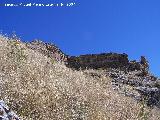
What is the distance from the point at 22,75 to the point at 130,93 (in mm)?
8915

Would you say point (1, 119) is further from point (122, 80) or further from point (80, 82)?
point (122, 80)

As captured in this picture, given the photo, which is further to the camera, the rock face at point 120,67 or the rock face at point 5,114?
the rock face at point 120,67

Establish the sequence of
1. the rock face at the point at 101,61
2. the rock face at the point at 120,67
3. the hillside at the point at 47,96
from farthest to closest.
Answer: the rock face at the point at 101,61, the rock face at the point at 120,67, the hillside at the point at 47,96

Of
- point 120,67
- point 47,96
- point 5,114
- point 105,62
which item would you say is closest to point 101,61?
point 105,62

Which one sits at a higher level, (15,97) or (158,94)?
(158,94)

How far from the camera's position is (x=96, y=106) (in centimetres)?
1013

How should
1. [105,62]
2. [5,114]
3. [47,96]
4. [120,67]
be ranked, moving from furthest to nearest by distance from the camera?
[105,62], [120,67], [47,96], [5,114]

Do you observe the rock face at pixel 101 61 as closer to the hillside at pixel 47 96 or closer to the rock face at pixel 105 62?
the rock face at pixel 105 62

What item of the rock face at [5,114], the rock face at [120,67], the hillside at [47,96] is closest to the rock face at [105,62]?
the rock face at [120,67]

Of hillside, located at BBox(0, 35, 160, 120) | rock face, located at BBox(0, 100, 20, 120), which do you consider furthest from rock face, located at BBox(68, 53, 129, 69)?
rock face, located at BBox(0, 100, 20, 120)

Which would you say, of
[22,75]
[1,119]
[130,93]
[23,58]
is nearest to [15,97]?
[22,75]

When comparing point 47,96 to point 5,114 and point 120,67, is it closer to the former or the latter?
point 5,114

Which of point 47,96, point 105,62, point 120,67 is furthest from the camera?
point 105,62

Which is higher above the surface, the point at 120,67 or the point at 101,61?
the point at 101,61
